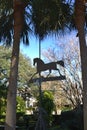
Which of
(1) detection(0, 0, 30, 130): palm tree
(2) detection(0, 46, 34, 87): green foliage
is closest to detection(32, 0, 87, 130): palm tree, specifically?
(1) detection(0, 0, 30, 130): palm tree

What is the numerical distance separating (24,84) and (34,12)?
26.7 meters

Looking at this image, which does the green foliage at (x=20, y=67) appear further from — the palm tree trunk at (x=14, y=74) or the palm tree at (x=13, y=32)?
the palm tree trunk at (x=14, y=74)

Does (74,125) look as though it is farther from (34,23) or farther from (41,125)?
(34,23)

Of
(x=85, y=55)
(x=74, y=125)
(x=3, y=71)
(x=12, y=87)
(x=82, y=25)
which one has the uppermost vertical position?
(x=3, y=71)

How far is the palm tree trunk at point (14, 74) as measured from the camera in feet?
40.7

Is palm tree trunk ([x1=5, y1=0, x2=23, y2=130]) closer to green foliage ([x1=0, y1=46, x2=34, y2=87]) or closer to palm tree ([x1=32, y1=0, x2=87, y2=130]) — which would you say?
palm tree ([x1=32, y1=0, x2=87, y2=130])

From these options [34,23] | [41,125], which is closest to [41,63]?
[34,23]

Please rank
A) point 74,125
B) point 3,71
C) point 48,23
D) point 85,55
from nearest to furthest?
point 85,55 < point 48,23 < point 74,125 < point 3,71

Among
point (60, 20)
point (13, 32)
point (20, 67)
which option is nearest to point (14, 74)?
point (13, 32)

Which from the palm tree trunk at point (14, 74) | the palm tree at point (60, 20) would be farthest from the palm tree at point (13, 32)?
the palm tree at point (60, 20)

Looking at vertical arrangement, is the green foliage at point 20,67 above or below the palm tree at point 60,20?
above

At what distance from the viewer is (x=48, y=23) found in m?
13.3

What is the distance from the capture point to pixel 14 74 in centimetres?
1285

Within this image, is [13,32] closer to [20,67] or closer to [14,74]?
[14,74]
